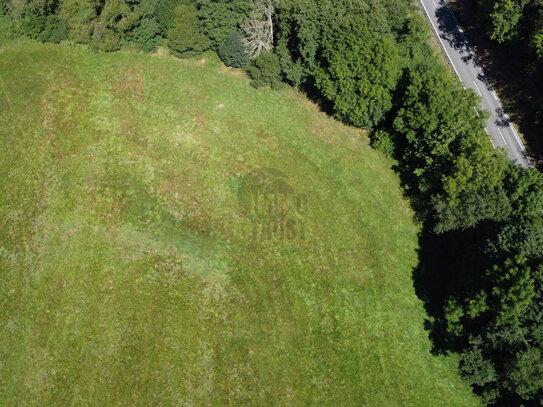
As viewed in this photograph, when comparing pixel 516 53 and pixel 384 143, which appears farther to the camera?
pixel 516 53

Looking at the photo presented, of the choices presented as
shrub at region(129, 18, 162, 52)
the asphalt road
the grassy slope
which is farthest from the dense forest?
the asphalt road

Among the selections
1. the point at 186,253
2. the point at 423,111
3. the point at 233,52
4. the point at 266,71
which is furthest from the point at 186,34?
the point at 423,111

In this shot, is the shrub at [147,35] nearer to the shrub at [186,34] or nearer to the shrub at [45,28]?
the shrub at [186,34]

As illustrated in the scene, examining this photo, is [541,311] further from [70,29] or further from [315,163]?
[70,29]

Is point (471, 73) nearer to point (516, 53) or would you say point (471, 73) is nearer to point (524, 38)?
point (516, 53)

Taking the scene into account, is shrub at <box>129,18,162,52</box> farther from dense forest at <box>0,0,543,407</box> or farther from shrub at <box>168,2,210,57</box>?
shrub at <box>168,2,210,57</box>

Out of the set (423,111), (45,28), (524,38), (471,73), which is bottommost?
(45,28)

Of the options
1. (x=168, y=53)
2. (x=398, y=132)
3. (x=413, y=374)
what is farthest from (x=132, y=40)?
(x=413, y=374)
